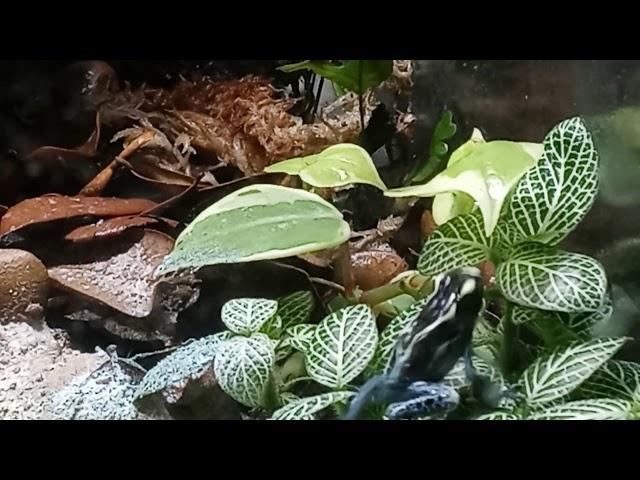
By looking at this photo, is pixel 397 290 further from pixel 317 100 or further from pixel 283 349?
pixel 317 100

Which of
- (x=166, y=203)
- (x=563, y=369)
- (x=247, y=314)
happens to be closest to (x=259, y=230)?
(x=247, y=314)

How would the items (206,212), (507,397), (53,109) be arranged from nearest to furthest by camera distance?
(507,397) < (206,212) < (53,109)

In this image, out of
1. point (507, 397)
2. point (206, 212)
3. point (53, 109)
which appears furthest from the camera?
point (53, 109)

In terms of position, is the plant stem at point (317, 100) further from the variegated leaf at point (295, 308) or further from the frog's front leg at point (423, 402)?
the frog's front leg at point (423, 402)

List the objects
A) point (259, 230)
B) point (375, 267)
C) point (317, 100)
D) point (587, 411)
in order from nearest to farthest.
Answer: point (587, 411) < point (259, 230) < point (375, 267) < point (317, 100)
